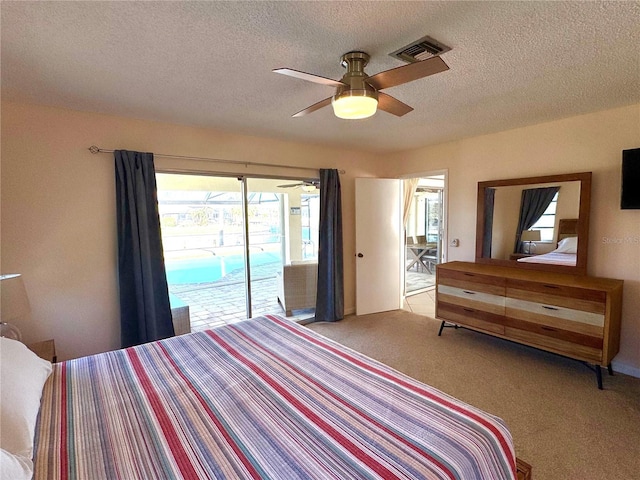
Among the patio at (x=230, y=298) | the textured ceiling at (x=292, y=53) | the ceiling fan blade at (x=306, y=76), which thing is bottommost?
the patio at (x=230, y=298)

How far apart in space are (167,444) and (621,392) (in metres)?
3.26

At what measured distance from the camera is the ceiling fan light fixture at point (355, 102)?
1.59 meters

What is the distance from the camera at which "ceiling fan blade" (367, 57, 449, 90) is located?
138 cm

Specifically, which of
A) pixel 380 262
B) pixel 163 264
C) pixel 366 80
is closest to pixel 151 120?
pixel 163 264

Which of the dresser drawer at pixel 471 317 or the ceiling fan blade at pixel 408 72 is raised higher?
the ceiling fan blade at pixel 408 72

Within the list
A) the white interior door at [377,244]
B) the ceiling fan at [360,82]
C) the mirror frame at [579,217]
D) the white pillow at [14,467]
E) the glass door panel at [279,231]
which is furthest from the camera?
the white interior door at [377,244]

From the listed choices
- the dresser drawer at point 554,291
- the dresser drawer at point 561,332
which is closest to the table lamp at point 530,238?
the dresser drawer at point 554,291

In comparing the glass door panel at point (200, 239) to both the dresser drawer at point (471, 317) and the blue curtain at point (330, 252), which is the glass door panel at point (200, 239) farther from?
the dresser drawer at point (471, 317)

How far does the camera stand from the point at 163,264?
2955 millimetres

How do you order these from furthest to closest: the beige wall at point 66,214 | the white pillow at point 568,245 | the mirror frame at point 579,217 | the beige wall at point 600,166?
the white pillow at point 568,245, the mirror frame at point 579,217, the beige wall at point 600,166, the beige wall at point 66,214

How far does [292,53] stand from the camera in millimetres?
1737

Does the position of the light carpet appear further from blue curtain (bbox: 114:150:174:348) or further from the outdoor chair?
blue curtain (bbox: 114:150:174:348)

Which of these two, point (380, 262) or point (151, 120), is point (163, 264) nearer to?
point (151, 120)

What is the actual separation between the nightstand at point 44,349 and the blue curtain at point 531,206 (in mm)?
4336
